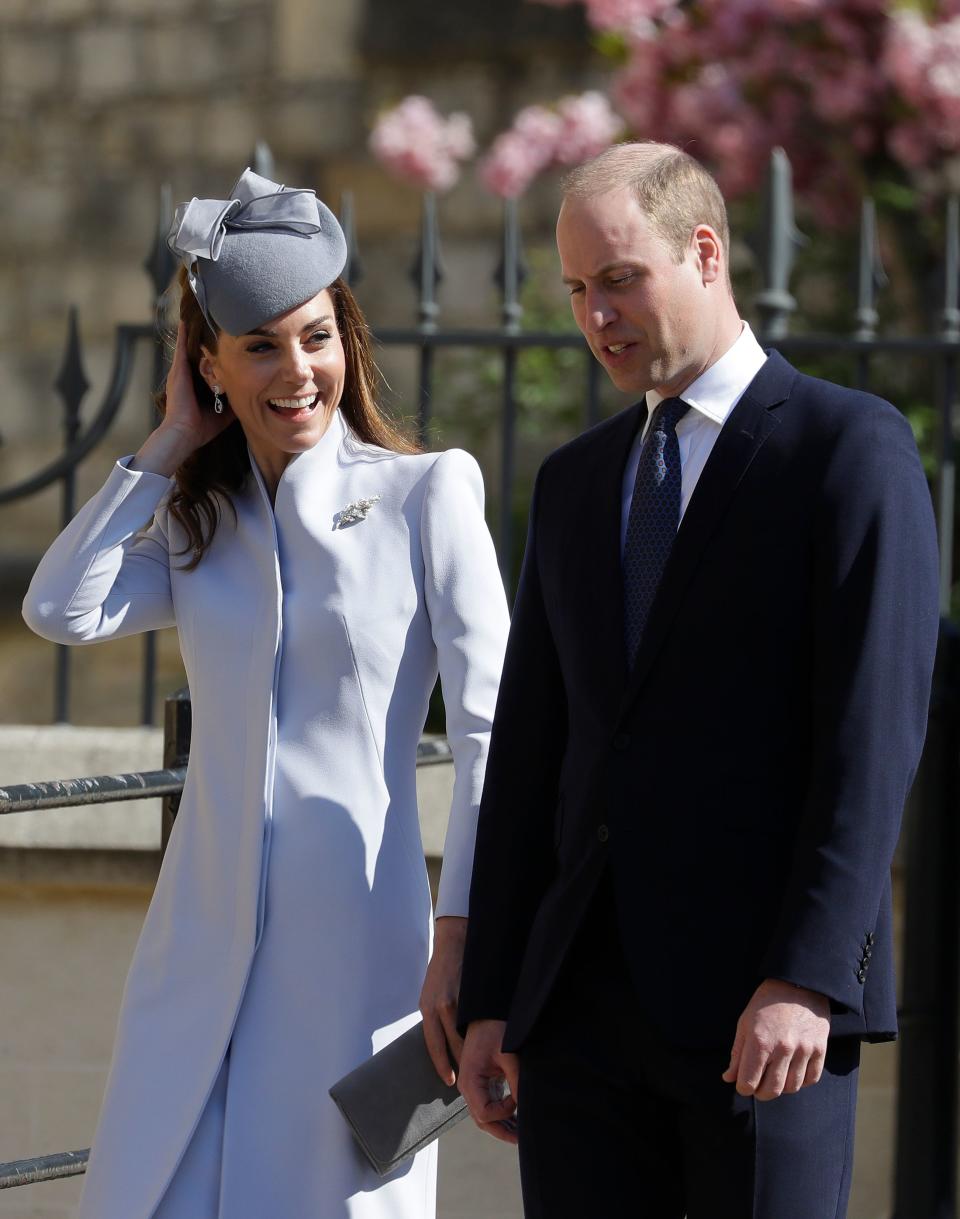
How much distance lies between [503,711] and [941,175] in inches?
194

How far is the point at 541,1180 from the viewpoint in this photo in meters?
2.11

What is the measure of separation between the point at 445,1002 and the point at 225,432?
0.86 metres

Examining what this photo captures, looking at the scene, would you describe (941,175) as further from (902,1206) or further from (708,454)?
(708,454)

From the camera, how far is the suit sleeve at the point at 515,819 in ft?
7.20

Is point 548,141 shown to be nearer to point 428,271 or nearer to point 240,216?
point 428,271

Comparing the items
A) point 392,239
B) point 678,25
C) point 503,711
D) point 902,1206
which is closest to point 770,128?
point 678,25

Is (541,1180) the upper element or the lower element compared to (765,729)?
lower

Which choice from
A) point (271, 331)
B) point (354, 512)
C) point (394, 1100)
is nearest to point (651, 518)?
point (354, 512)

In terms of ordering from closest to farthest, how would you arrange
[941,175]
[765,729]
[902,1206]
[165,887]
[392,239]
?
[765,729]
[165,887]
[902,1206]
[941,175]
[392,239]

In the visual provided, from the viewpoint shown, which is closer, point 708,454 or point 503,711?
point 708,454

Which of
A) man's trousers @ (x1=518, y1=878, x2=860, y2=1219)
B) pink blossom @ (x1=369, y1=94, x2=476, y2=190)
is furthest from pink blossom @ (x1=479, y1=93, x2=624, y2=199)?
man's trousers @ (x1=518, y1=878, x2=860, y2=1219)

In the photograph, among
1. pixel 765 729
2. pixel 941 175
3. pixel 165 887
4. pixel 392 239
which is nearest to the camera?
pixel 765 729

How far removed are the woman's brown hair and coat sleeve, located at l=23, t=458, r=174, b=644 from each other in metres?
0.05

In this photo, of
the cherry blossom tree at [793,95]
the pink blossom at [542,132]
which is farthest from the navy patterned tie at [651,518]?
the pink blossom at [542,132]
